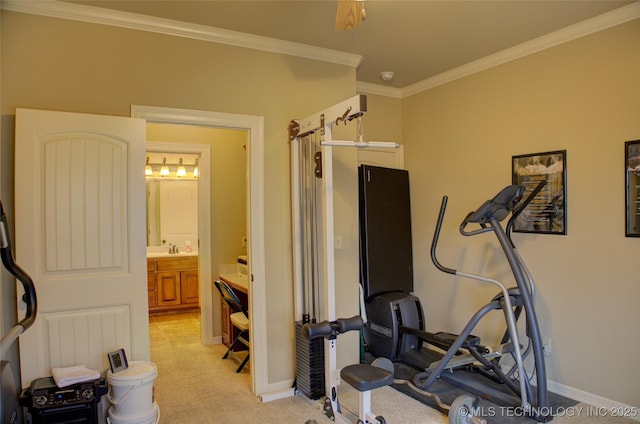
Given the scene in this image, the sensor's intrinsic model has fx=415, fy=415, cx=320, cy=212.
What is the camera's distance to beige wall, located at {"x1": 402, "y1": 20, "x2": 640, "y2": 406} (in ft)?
9.37

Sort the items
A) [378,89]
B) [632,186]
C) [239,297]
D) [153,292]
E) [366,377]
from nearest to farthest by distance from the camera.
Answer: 1. [366,377]
2. [632,186]
3. [239,297]
4. [378,89]
5. [153,292]

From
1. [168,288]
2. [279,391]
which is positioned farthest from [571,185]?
[168,288]

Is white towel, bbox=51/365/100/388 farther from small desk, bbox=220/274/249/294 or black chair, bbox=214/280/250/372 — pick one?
small desk, bbox=220/274/249/294

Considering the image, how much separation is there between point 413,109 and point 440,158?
0.67 meters

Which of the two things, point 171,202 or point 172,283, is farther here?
point 171,202

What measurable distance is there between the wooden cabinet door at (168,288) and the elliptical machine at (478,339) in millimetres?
3356

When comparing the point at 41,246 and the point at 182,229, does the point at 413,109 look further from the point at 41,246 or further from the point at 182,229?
the point at 182,229

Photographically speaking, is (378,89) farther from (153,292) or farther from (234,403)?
(153,292)

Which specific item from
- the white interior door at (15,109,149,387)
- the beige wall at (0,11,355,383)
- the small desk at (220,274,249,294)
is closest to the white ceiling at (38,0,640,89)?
the beige wall at (0,11,355,383)

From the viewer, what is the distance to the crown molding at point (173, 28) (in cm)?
255

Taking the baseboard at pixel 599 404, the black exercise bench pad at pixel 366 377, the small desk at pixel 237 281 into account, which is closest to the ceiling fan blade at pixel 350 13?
the black exercise bench pad at pixel 366 377

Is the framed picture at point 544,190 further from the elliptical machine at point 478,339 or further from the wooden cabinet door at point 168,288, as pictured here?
the wooden cabinet door at point 168,288

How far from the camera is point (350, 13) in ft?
6.18

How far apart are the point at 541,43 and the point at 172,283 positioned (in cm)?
544
